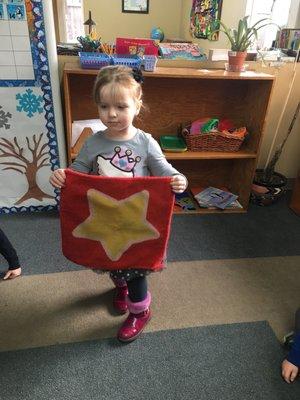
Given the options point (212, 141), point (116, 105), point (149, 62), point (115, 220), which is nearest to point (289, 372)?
point (115, 220)

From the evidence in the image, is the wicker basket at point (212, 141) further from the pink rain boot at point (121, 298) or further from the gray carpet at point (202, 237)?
the pink rain boot at point (121, 298)

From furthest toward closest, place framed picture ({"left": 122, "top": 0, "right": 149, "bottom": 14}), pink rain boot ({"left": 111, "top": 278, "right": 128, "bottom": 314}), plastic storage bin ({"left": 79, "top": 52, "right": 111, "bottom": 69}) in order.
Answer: framed picture ({"left": 122, "top": 0, "right": 149, "bottom": 14}) < plastic storage bin ({"left": 79, "top": 52, "right": 111, "bottom": 69}) < pink rain boot ({"left": 111, "top": 278, "right": 128, "bottom": 314})

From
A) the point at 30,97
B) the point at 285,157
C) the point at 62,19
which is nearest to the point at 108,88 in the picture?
the point at 30,97

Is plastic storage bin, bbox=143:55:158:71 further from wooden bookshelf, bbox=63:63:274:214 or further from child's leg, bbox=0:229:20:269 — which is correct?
child's leg, bbox=0:229:20:269

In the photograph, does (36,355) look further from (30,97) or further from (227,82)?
(227,82)

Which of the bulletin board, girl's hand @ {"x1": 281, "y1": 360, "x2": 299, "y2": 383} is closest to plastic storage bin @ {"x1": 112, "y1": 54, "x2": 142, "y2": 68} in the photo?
the bulletin board

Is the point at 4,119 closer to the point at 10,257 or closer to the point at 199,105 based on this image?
the point at 10,257

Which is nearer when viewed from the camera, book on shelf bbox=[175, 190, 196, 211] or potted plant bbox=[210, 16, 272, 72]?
potted plant bbox=[210, 16, 272, 72]

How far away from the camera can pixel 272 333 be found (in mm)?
1357

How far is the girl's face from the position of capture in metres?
1.00

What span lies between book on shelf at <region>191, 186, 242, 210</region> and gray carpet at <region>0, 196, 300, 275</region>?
0.08 metres

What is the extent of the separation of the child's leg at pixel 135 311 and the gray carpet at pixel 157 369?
41 mm

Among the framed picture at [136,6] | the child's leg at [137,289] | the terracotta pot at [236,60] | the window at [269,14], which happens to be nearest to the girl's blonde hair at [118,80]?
the child's leg at [137,289]

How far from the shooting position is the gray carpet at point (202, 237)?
5.78 feet
